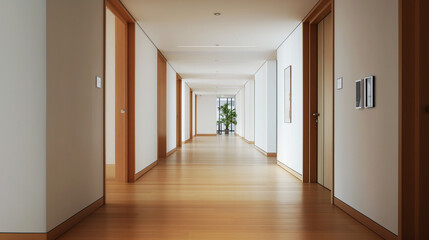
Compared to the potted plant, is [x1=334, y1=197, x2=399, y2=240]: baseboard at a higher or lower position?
lower

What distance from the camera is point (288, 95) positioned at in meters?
6.45

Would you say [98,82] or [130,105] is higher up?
[98,82]

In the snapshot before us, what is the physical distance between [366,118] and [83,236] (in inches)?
105

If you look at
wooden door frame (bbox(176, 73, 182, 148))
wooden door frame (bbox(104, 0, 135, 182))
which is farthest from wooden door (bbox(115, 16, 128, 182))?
wooden door frame (bbox(176, 73, 182, 148))

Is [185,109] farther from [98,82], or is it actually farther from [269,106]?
[98,82]

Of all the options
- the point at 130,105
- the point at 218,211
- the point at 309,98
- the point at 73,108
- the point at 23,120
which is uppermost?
the point at 309,98

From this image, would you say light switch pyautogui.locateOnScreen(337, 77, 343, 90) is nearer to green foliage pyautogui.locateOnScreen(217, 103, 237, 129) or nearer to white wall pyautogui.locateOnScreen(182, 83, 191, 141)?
white wall pyautogui.locateOnScreen(182, 83, 191, 141)

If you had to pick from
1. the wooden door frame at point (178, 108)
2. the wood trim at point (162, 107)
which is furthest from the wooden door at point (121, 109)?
the wooden door frame at point (178, 108)

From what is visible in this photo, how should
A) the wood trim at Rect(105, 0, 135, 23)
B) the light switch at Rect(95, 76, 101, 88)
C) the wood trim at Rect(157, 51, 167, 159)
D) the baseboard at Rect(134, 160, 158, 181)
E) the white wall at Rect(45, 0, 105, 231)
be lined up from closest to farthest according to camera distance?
the white wall at Rect(45, 0, 105, 231), the light switch at Rect(95, 76, 101, 88), the wood trim at Rect(105, 0, 135, 23), the baseboard at Rect(134, 160, 158, 181), the wood trim at Rect(157, 51, 167, 159)

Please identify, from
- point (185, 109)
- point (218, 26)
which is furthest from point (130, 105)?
point (185, 109)

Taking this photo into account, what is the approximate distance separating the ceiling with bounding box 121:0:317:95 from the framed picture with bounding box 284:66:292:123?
0.72 metres

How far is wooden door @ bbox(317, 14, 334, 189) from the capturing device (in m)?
4.73

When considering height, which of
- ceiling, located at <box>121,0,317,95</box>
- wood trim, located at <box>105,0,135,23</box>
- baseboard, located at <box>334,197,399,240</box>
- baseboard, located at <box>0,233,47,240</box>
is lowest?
baseboard, located at <box>334,197,399,240</box>
